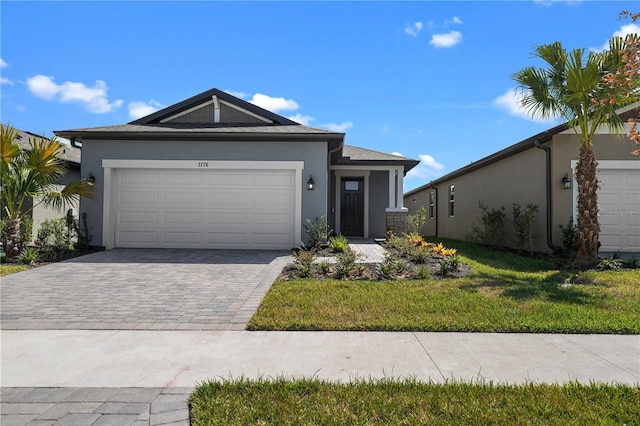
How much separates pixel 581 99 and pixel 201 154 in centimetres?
981

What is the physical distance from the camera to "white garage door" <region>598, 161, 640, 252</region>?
10641 millimetres

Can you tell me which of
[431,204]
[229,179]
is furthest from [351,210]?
[431,204]

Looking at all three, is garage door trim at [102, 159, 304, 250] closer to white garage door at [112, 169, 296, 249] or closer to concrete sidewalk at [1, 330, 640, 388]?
white garage door at [112, 169, 296, 249]

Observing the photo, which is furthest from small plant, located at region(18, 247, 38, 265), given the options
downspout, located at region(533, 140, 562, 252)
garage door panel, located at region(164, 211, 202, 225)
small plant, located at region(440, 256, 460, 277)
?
downspout, located at region(533, 140, 562, 252)

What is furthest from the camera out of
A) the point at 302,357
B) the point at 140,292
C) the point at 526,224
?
the point at 526,224

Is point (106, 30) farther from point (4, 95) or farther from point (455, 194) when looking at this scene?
point (455, 194)

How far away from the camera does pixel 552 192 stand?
417 inches

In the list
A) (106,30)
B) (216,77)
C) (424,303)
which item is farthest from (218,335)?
(216,77)

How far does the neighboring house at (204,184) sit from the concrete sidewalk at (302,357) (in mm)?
6908

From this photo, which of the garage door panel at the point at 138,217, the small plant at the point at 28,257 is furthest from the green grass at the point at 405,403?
the garage door panel at the point at 138,217

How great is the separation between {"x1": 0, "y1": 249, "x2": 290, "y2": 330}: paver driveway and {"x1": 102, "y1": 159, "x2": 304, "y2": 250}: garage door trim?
142 cm

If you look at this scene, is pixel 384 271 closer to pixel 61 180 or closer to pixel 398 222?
pixel 398 222

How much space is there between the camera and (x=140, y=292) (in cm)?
611

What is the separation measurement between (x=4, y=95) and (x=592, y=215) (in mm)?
14820
